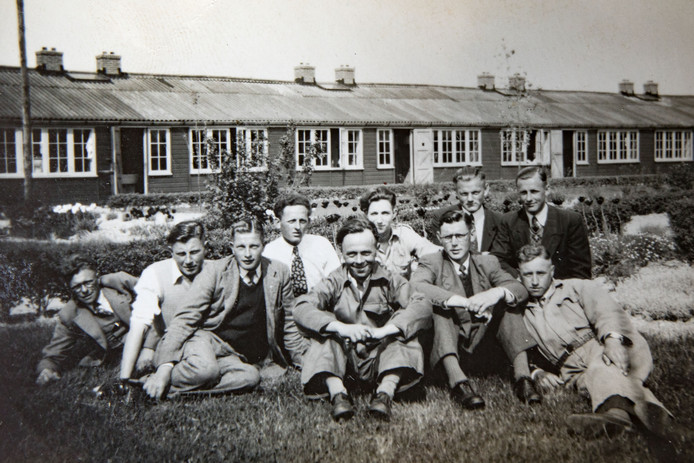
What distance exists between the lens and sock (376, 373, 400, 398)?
136 inches

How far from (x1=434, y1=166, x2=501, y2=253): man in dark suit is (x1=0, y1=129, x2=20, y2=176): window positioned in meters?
13.4

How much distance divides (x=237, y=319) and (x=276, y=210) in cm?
108

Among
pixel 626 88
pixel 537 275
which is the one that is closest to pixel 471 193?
pixel 537 275

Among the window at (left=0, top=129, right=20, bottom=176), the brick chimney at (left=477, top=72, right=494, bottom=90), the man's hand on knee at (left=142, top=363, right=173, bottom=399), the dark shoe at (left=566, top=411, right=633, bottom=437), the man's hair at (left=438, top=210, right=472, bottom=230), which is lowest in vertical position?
the dark shoe at (left=566, top=411, right=633, bottom=437)

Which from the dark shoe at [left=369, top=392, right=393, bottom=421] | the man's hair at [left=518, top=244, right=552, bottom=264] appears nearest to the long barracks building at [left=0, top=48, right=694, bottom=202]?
the man's hair at [left=518, top=244, right=552, bottom=264]

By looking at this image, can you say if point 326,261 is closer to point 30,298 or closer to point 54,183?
point 30,298

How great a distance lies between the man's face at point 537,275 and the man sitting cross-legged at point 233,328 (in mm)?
1803

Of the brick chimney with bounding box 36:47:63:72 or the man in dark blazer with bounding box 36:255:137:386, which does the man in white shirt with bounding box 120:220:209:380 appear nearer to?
the man in dark blazer with bounding box 36:255:137:386

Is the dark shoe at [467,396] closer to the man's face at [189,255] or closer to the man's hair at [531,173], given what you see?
the man's hair at [531,173]

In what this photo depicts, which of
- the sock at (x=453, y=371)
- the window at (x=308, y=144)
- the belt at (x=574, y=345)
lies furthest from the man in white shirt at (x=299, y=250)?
the window at (x=308, y=144)

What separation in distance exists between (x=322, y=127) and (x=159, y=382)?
17.3 meters

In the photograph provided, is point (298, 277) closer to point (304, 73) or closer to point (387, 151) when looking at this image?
point (387, 151)

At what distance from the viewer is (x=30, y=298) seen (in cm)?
547

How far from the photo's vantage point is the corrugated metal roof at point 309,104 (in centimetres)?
1691
